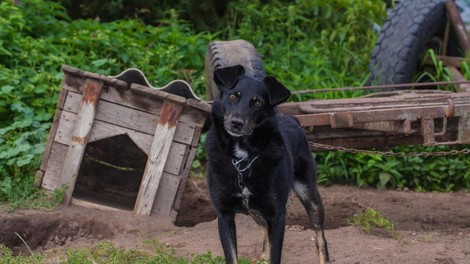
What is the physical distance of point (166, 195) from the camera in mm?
7109

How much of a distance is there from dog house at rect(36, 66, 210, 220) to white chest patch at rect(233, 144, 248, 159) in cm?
179

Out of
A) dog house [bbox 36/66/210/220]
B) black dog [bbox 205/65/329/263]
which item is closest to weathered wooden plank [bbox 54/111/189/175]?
dog house [bbox 36/66/210/220]

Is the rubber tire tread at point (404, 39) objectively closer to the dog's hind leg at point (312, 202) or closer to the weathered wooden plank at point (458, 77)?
the weathered wooden plank at point (458, 77)

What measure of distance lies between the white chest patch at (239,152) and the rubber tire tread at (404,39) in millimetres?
3941

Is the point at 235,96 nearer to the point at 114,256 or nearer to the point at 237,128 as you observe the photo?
the point at 237,128

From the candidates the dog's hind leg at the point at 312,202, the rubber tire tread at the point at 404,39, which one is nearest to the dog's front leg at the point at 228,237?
the dog's hind leg at the point at 312,202

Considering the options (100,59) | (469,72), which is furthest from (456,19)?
(100,59)

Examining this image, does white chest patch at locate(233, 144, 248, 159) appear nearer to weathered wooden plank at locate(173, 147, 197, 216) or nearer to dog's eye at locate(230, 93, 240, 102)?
dog's eye at locate(230, 93, 240, 102)

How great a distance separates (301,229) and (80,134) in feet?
6.56

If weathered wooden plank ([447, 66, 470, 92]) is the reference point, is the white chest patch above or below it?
below

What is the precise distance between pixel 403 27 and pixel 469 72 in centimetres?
96

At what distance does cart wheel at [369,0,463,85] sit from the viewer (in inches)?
342

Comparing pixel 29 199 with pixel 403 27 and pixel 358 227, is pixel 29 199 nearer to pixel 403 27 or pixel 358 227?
pixel 358 227

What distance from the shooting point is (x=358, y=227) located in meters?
6.86
